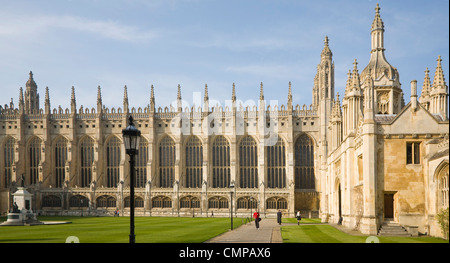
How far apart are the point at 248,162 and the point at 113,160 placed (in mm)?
17100

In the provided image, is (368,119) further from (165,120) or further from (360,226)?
(165,120)

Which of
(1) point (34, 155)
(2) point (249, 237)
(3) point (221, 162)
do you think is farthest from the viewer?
(1) point (34, 155)

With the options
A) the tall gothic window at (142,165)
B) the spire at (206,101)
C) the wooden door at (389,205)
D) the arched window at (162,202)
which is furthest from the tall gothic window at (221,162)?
the wooden door at (389,205)

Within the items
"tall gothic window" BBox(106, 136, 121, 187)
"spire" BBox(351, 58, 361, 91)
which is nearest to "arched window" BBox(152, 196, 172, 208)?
"tall gothic window" BBox(106, 136, 121, 187)

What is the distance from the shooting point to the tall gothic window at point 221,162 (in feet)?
200

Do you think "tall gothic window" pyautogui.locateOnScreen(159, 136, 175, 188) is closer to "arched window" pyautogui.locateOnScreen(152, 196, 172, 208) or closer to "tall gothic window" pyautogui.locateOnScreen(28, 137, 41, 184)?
"arched window" pyautogui.locateOnScreen(152, 196, 172, 208)

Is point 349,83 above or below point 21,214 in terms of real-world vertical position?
above

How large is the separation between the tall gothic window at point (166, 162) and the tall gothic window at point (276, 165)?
11.9 metres

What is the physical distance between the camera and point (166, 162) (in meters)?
62.6

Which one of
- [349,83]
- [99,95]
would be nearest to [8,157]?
[99,95]

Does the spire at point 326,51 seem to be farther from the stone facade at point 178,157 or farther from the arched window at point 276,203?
the arched window at point 276,203

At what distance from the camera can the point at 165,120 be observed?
62.2 m

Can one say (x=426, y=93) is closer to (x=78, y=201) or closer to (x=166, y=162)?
(x=166, y=162)
